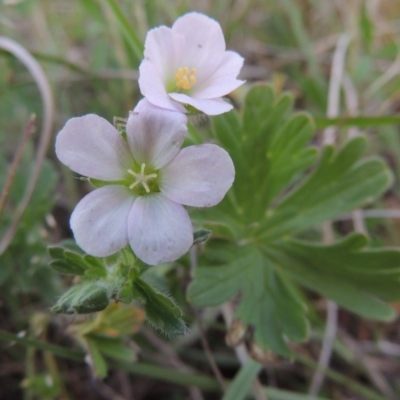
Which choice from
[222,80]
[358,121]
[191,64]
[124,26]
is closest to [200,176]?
[222,80]

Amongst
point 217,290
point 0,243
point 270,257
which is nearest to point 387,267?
point 270,257

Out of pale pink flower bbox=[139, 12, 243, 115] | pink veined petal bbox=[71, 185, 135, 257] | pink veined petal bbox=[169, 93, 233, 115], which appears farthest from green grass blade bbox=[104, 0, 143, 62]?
pink veined petal bbox=[71, 185, 135, 257]

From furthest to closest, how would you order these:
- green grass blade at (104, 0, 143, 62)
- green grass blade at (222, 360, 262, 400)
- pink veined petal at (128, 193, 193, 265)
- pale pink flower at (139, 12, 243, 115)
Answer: green grass blade at (104, 0, 143, 62) < green grass blade at (222, 360, 262, 400) < pale pink flower at (139, 12, 243, 115) < pink veined petal at (128, 193, 193, 265)

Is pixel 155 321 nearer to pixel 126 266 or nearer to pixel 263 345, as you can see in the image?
pixel 126 266

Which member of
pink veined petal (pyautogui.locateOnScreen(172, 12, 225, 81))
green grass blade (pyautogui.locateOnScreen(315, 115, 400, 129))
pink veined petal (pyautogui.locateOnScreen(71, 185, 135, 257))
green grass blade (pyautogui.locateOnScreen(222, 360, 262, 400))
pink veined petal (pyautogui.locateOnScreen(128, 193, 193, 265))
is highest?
pink veined petal (pyautogui.locateOnScreen(172, 12, 225, 81))

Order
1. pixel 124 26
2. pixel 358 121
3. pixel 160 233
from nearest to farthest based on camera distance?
pixel 160 233
pixel 124 26
pixel 358 121

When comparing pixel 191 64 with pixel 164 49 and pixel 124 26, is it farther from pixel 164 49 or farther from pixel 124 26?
pixel 124 26

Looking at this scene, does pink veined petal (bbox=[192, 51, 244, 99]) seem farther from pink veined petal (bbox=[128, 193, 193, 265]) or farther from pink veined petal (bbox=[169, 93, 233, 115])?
pink veined petal (bbox=[128, 193, 193, 265])
